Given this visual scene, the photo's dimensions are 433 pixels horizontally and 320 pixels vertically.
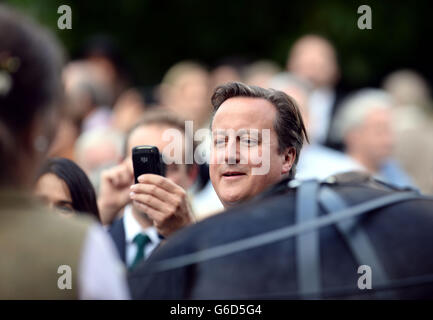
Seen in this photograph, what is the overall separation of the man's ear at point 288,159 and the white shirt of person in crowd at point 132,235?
2.35 ft

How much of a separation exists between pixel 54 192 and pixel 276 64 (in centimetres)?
669

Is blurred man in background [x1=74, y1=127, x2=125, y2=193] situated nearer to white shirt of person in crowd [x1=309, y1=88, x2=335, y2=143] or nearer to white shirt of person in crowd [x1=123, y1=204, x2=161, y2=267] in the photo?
white shirt of person in crowd [x1=123, y1=204, x2=161, y2=267]

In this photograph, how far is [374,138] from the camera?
245 inches

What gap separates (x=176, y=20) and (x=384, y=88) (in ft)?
8.83

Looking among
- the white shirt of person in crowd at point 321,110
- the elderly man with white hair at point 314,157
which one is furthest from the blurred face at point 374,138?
the white shirt of person in crowd at point 321,110

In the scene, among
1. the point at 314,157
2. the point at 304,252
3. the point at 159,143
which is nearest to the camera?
the point at 304,252

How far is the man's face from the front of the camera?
9.39ft

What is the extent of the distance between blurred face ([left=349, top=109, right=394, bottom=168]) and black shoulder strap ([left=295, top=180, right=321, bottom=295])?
12.9 ft

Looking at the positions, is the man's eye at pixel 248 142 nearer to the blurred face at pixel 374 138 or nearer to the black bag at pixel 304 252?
the black bag at pixel 304 252

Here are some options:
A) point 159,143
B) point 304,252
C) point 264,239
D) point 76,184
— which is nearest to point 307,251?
point 304,252

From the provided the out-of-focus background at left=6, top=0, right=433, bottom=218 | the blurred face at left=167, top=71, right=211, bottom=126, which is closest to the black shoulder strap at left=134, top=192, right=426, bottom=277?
the out-of-focus background at left=6, top=0, right=433, bottom=218

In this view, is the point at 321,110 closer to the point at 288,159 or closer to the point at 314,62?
the point at 314,62

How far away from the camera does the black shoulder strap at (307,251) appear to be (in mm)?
2262
